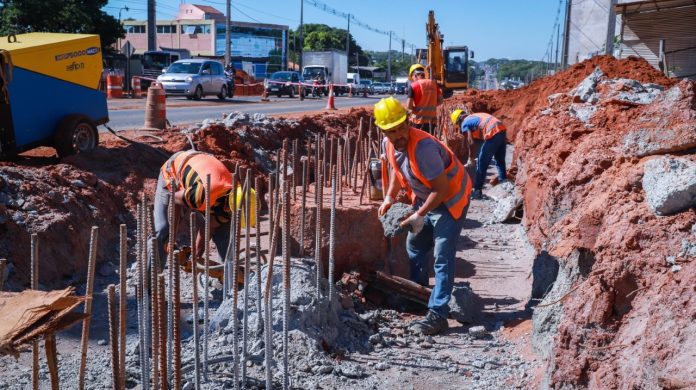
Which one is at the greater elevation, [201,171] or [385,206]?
[201,171]

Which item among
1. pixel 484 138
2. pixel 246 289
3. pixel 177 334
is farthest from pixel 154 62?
pixel 177 334

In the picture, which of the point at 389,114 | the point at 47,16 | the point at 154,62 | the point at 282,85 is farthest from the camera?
the point at 154,62

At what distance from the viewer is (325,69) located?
127ft

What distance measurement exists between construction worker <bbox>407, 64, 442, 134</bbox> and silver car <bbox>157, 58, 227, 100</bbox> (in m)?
14.4

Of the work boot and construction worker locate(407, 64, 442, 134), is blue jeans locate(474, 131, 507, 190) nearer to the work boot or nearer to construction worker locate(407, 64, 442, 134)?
construction worker locate(407, 64, 442, 134)

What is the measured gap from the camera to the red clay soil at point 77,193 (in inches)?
241

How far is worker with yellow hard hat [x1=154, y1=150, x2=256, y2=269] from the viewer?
4848 mm

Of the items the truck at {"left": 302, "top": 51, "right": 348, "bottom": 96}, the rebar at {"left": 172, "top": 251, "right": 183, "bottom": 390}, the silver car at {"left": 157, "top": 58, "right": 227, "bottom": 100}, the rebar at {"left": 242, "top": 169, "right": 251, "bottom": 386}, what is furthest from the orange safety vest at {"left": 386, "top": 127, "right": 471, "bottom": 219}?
the truck at {"left": 302, "top": 51, "right": 348, "bottom": 96}

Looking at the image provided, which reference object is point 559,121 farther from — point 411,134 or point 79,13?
point 79,13

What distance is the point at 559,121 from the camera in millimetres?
8281

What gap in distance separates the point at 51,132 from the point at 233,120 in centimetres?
328

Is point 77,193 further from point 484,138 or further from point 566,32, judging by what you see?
point 566,32

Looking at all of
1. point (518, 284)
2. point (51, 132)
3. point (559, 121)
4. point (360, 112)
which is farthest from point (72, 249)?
point (360, 112)

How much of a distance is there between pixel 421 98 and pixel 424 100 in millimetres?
58
